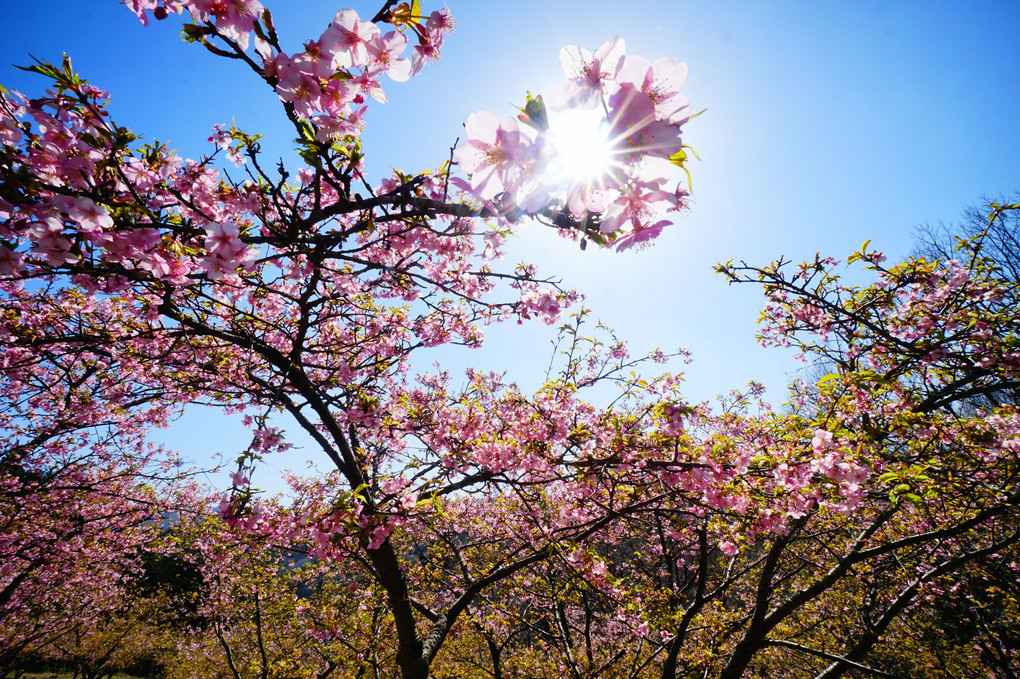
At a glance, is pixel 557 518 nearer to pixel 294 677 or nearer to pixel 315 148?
pixel 294 677

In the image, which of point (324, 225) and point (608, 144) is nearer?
point (608, 144)

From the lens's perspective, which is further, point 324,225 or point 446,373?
point 446,373

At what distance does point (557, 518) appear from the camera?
24.7 ft

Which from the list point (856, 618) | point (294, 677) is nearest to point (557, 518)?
point (294, 677)

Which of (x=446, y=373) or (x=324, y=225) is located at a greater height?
(x=446, y=373)

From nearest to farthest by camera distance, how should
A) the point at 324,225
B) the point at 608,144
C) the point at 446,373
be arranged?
the point at 608,144 < the point at 324,225 < the point at 446,373

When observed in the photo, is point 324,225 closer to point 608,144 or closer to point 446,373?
point 608,144

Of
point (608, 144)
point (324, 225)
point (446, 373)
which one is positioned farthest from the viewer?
point (446, 373)

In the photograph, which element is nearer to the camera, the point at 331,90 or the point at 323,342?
the point at 331,90

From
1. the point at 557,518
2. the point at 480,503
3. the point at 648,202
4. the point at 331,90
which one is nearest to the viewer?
the point at 648,202

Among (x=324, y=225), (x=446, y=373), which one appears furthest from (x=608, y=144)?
(x=446, y=373)

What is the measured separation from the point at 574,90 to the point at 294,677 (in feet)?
Result: 28.3

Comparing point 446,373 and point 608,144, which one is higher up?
point 446,373

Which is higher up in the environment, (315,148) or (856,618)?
(315,148)
